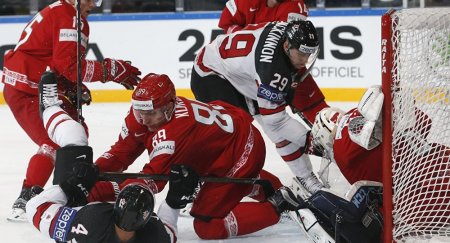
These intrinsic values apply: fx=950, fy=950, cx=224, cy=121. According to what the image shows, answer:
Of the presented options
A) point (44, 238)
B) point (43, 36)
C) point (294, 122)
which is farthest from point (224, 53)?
point (44, 238)

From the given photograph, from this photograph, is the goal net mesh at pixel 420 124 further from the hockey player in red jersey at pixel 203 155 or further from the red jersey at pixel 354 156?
the hockey player in red jersey at pixel 203 155

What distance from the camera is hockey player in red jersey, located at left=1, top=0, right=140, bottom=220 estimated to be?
4305mm

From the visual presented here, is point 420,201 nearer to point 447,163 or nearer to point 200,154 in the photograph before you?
point 447,163

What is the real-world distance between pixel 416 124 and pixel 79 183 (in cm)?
124

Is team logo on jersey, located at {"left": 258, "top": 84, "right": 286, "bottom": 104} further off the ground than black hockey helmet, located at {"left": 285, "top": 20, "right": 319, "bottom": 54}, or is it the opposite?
black hockey helmet, located at {"left": 285, "top": 20, "right": 319, "bottom": 54}

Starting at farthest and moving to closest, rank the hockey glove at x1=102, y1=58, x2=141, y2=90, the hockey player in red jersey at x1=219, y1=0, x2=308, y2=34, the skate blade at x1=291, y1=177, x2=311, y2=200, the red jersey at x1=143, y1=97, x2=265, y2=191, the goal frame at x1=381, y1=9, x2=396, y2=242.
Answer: the hockey player in red jersey at x1=219, y1=0, x2=308, y2=34 < the hockey glove at x1=102, y1=58, x2=141, y2=90 < the skate blade at x1=291, y1=177, x2=311, y2=200 < the red jersey at x1=143, y1=97, x2=265, y2=191 < the goal frame at x1=381, y1=9, x2=396, y2=242

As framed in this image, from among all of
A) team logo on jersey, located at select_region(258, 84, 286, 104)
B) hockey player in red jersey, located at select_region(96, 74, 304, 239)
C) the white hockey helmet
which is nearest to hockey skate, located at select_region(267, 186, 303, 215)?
hockey player in red jersey, located at select_region(96, 74, 304, 239)

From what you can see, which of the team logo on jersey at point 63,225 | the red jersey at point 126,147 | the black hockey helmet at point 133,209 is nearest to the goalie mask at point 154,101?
the red jersey at point 126,147

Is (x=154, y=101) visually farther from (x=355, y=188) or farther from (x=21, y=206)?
(x=21, y=206)

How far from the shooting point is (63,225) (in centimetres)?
327

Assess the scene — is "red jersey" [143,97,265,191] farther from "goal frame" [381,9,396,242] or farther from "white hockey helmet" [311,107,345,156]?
"goal frame" [381,9,396,242]

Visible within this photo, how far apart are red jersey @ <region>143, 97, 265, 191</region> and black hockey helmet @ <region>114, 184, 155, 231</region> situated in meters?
0.32

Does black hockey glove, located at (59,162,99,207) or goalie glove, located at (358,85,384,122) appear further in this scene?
black hockey glove, located at (59,162,99,207)

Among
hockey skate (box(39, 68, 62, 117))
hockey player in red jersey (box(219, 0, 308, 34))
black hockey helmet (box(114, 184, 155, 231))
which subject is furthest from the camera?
hockey player in red jersey (box(219, 0, 308, 34))
